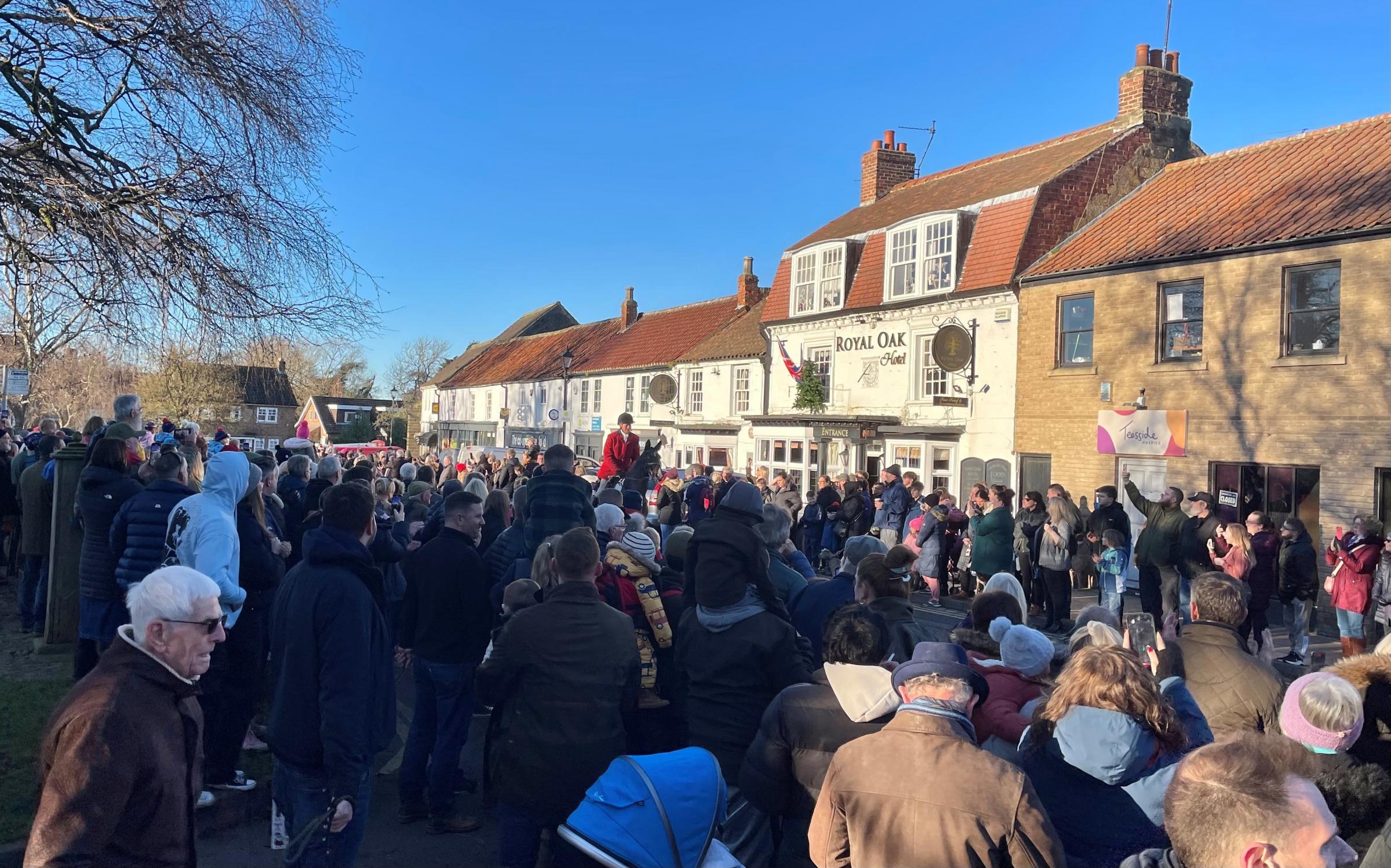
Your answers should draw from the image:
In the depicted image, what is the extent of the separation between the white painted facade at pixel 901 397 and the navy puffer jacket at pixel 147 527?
55.4 ft

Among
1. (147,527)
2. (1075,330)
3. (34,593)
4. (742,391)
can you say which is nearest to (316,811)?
(147,527)

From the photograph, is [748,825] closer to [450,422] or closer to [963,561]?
[963,561]

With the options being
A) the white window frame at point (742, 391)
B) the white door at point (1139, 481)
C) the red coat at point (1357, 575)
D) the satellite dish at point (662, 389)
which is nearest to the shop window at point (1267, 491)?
the white door at point (1139, 481)

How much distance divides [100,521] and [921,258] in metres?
18.9

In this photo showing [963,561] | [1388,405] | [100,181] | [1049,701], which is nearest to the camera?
[1049,701]

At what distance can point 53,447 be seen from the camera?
31.9ft

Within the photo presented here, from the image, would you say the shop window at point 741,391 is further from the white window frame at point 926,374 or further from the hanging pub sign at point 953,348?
the hanging pub sign at point 953,348

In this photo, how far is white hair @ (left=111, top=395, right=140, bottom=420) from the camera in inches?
299

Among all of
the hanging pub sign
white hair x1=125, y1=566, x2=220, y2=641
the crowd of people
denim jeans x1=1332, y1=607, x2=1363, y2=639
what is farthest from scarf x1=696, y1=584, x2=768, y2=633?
the hanging pub sign

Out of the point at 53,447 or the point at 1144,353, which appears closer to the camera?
the point at 53,447

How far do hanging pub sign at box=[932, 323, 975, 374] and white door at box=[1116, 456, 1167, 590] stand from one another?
166 inches

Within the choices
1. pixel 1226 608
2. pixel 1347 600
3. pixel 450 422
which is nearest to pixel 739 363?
pixel 1347 600

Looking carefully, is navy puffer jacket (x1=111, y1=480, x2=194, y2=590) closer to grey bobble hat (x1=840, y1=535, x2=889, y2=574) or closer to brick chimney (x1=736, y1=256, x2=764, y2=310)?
grey bobble hat (x1=840, y1=535, x2=889, y2=574)

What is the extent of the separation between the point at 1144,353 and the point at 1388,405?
3979mm
